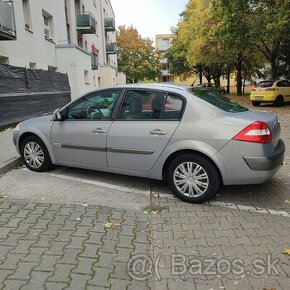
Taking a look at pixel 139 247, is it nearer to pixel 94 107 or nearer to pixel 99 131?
pixel 99 131

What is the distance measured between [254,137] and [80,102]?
2.78 metres

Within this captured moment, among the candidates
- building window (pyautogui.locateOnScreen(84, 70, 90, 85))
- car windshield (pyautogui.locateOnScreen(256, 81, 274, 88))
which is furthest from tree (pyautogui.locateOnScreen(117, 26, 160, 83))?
car windshield (pyautogui.locateOnScreen(256, 81, 274, 88))

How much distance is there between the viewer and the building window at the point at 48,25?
63.4 ft

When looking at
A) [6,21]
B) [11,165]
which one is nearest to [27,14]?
[6,21]

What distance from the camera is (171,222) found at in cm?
428

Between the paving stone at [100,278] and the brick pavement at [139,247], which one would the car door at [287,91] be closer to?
the brick pavement at [139,247]

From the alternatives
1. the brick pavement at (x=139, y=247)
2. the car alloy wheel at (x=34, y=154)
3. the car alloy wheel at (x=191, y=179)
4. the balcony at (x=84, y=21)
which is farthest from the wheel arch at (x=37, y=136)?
the balcony at (x=84, y=21)

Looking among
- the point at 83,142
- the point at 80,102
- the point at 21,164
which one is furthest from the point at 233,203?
the point at 21,164

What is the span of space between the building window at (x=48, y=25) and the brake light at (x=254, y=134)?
55.1 feet

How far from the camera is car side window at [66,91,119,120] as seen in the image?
548 centimetres

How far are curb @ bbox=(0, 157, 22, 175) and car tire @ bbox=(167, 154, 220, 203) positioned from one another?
3.12 metres

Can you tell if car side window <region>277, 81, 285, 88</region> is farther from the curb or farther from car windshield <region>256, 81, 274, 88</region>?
the curb

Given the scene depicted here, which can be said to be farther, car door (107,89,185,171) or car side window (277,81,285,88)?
car side window (277,81,285,88)

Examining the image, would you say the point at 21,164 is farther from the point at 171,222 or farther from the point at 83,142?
→ the point at 171,222
